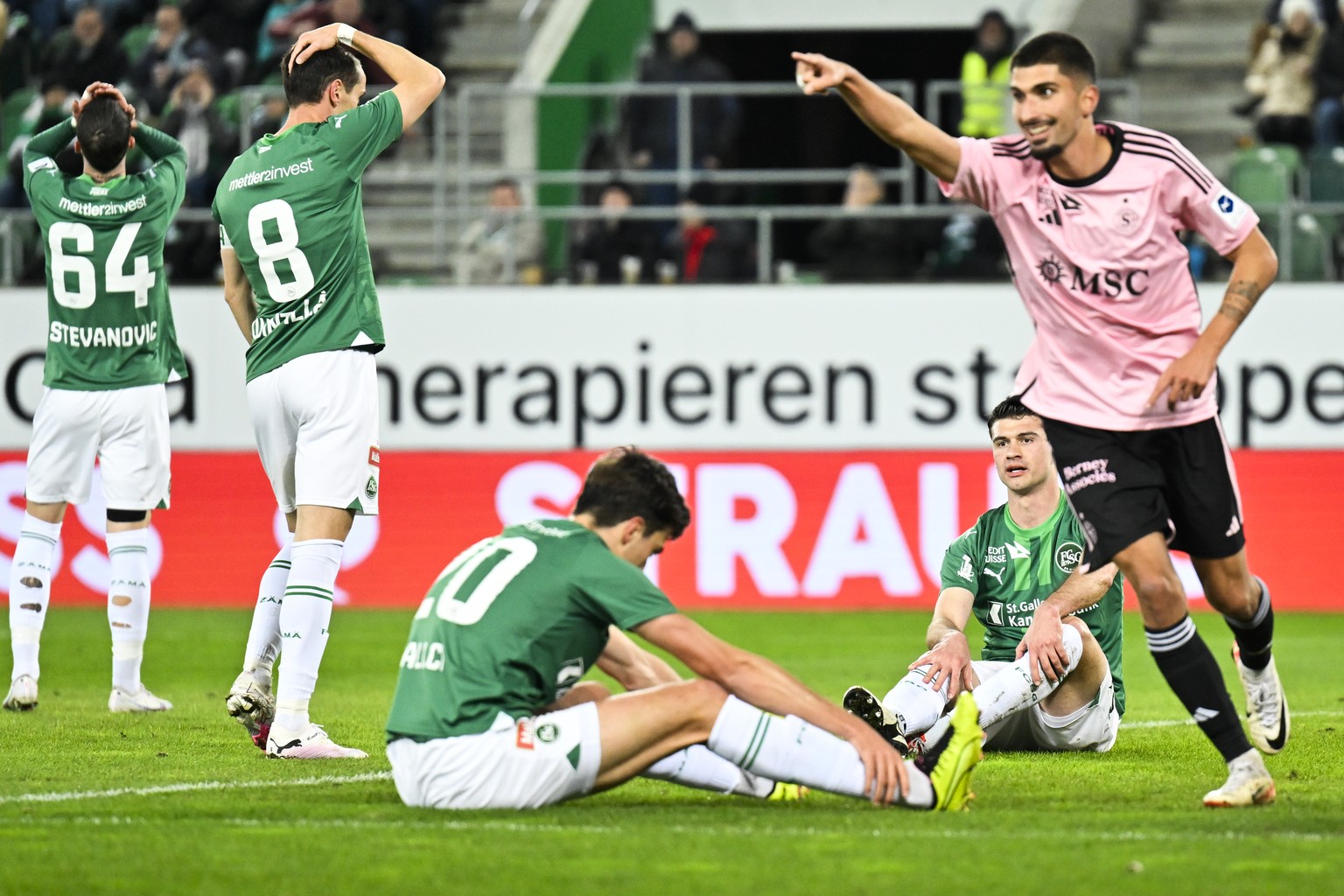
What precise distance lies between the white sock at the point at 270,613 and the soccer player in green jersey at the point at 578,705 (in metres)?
1.87

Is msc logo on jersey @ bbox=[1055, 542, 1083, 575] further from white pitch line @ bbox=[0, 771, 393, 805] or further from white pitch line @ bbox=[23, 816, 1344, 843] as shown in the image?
white pitch line @ bbox=[0, 771, 393, 805]

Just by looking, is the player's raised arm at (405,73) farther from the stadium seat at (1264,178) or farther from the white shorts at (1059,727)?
the stadium seat at (1264,178)

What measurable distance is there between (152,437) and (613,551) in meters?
4.05

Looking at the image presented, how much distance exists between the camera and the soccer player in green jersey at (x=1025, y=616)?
680 cm

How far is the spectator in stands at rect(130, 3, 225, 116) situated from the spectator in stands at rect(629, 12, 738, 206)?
3991mm

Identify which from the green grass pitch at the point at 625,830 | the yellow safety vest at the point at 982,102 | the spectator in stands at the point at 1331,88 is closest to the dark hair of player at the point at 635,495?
the green grass pitch at the point at 625,830

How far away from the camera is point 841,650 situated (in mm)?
11820

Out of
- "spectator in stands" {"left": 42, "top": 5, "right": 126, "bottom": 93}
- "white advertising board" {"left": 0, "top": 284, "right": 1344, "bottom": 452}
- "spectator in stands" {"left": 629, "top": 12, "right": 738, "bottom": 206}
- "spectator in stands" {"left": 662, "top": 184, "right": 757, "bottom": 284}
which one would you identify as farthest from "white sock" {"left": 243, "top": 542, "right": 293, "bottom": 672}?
"spectator in stands" {"left": 42, "top": 5, "right": 126, "bottom": 93}

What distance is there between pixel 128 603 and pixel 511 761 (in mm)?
3825

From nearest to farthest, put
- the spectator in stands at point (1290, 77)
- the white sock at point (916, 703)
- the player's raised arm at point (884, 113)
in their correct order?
the player's raised arm at point (884, 113)
the white sock at point (916, 703)
the spectator in stands at point (1290, 77)

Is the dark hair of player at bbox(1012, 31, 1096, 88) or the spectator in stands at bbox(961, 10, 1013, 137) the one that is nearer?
the dark hair of player at bbox(1012, 31, 1096, 88)

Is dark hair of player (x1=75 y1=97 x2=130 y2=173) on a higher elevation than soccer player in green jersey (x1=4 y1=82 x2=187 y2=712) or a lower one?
higher

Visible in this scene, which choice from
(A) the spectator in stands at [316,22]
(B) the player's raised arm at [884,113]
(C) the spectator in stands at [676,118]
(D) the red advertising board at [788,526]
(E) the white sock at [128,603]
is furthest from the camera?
(A) the spectator in stands at [316,22]

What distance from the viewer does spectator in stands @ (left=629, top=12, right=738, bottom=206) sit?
17203 millimetres
